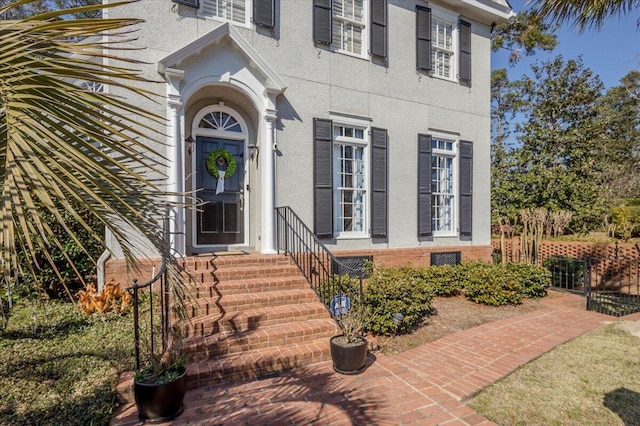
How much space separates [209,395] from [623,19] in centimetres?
861

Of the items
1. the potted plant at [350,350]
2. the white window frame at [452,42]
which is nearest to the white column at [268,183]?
the potted plant at [350,350]

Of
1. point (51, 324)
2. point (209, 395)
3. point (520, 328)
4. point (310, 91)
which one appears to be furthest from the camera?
point (310, 91)

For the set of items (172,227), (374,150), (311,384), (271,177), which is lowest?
(311,384)

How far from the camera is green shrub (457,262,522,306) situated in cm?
712

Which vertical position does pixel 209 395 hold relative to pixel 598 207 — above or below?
below

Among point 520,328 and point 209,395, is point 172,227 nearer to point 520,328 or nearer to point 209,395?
point 209,395

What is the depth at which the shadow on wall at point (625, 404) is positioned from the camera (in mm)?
3293

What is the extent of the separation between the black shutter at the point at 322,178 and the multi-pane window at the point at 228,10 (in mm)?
2413

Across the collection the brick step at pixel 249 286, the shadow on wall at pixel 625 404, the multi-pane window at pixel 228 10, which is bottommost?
the shadow on wall at pixel 625 404

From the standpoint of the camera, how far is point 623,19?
20.1 ft

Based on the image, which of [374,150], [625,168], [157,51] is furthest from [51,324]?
[625,168]

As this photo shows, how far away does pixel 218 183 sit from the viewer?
22.8 ft

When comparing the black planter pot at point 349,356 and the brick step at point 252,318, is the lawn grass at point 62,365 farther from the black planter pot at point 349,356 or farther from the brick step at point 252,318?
the black planter pot at point 349,356

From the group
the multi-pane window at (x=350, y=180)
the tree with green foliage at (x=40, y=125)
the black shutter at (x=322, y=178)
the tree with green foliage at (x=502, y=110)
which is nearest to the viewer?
the tree with green foliage at (x=40, y=125)
